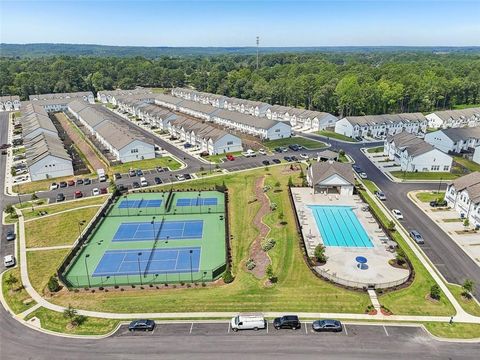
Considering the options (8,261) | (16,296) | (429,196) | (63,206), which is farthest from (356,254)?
(63,206)

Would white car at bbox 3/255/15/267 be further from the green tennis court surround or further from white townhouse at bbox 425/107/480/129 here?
white townhouse at bbox 425/107/480/129

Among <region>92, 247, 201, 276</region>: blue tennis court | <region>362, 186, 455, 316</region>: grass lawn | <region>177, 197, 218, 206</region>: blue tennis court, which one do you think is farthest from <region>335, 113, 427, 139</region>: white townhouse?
<region>92, 247, 201, 276</region>: blue tennis court

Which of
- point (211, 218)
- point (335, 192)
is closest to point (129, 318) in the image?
point (211, 218)

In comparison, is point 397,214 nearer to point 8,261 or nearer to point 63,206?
point 8,261

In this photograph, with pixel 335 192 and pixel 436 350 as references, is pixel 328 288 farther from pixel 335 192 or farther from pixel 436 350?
pixel 335 192

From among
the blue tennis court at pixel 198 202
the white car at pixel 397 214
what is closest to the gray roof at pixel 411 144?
the white car at pixel 397 214

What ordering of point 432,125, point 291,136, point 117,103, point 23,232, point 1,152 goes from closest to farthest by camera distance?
point 23,232, point 1,152, point 291,136, point 432,125, point 117,103
